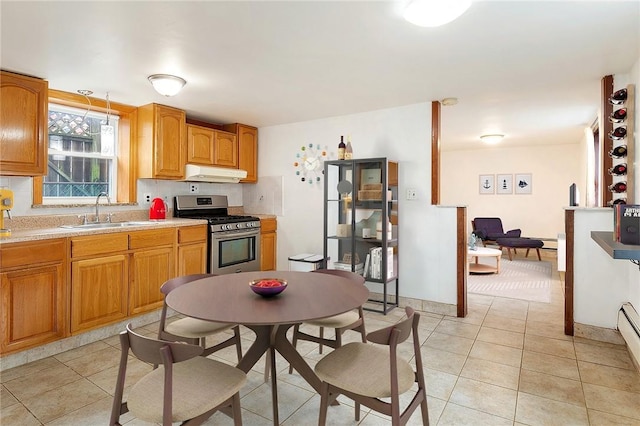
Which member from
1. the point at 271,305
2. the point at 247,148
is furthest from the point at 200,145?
the point at 271,305

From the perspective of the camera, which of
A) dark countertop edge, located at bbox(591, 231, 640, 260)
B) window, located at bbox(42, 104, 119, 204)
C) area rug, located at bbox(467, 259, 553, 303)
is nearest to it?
dark countertop edge, located at bbox(591, 231, 640, 260)

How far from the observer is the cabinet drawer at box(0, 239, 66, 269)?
255 cm

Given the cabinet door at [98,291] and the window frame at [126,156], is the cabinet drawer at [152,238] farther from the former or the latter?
the window frame at [126,156]

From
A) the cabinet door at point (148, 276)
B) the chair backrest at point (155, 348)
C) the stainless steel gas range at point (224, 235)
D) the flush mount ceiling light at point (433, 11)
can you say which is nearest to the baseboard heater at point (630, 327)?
the flush mount ceiling light at point (433, 11)

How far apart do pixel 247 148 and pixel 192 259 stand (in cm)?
185

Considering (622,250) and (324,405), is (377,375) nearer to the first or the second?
(324,405)

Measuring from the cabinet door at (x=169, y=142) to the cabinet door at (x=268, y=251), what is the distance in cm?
135

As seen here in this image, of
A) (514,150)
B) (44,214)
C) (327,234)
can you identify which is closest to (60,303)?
(44,214)

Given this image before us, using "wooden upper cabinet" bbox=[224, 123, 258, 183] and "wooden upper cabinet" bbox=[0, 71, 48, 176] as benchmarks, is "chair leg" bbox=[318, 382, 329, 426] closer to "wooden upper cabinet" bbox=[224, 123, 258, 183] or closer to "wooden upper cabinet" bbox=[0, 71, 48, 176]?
"wooden upper cabinet" bbox=[0, 71, 48, 176]

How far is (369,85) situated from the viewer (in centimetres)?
330

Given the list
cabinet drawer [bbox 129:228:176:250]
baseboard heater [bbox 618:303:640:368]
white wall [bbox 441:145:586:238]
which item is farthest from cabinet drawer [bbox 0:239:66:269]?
white wall [bbox 441:145:586:238]

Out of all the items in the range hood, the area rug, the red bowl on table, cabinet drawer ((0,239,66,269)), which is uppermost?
the range hood

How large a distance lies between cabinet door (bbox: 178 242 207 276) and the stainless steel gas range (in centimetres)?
9

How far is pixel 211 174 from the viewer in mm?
4289
